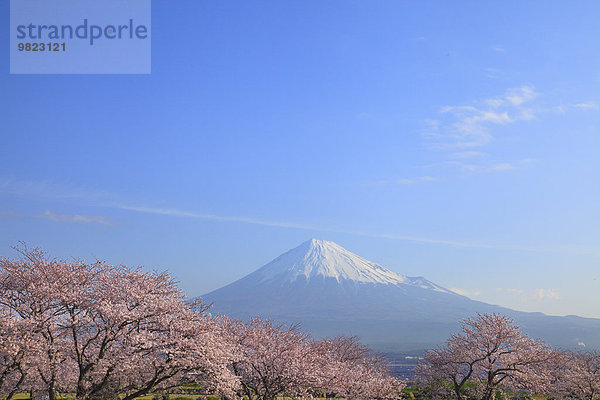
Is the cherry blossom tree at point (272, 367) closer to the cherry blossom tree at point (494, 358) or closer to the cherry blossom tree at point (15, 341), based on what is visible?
the cherry blossom tree at point (15, 341)

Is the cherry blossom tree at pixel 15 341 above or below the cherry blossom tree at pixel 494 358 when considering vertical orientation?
above

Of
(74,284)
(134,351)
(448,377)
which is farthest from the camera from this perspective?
(448,377)

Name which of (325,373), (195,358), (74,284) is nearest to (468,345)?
(325,373)

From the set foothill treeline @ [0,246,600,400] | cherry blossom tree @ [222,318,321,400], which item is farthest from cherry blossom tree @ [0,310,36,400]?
cherry blossom tree @ [222,318,321,400]

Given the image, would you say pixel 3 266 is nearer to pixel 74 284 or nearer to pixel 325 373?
pixel 74 284

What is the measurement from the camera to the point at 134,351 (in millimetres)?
18531

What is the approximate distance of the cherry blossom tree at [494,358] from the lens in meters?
26.5

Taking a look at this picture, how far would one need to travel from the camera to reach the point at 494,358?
89.2 ft

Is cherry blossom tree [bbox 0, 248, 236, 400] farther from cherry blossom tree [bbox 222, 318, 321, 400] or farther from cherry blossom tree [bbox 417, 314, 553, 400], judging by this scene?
cherry blossom tree [bbox 417, 314, 553, 400]

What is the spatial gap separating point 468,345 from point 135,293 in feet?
59.4

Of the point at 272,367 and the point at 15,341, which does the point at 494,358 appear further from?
the point at 15,341

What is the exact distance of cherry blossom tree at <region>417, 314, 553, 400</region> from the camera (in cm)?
2647

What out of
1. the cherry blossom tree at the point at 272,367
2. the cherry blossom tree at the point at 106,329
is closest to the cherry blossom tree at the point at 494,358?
the cherry blossom tree at the point at 272,367

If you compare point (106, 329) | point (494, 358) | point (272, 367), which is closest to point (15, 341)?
point (106, 329)
